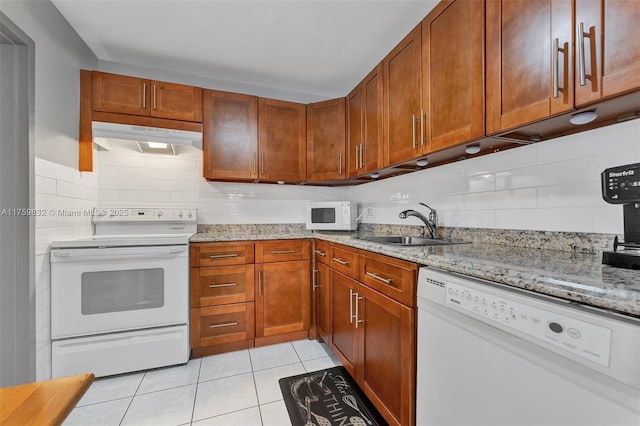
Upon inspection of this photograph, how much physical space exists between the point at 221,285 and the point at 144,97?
1640 millimetres

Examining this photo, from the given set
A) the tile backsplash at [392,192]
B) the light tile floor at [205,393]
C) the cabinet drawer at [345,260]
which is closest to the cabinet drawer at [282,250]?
the cabinet drawer at [345,260]

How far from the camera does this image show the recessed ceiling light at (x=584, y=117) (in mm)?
917

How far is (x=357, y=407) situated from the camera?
146 centimetres

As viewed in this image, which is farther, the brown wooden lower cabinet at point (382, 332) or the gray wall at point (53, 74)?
the gray wall at point (53, 74)

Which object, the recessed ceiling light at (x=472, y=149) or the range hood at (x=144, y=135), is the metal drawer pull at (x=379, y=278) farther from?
the range hood at (x=144, y=135)

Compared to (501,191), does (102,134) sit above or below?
above

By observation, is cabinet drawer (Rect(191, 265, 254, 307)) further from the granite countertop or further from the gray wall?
the granite countertop

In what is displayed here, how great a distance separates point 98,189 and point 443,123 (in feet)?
8.88

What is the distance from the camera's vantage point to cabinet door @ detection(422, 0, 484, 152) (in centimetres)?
116

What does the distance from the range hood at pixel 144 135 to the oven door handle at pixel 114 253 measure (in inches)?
33.5

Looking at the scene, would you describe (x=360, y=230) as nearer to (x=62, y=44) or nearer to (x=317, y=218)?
(x=317, y=218)

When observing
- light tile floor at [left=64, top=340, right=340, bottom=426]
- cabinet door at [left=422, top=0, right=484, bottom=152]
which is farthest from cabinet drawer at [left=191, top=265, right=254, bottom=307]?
cabinet door at [left=422, top=0, right=484, bottom=152]

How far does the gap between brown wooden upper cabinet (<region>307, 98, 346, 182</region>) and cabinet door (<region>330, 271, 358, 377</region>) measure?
40.7 inches

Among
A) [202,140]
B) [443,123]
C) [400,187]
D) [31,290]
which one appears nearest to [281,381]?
[31,290]
